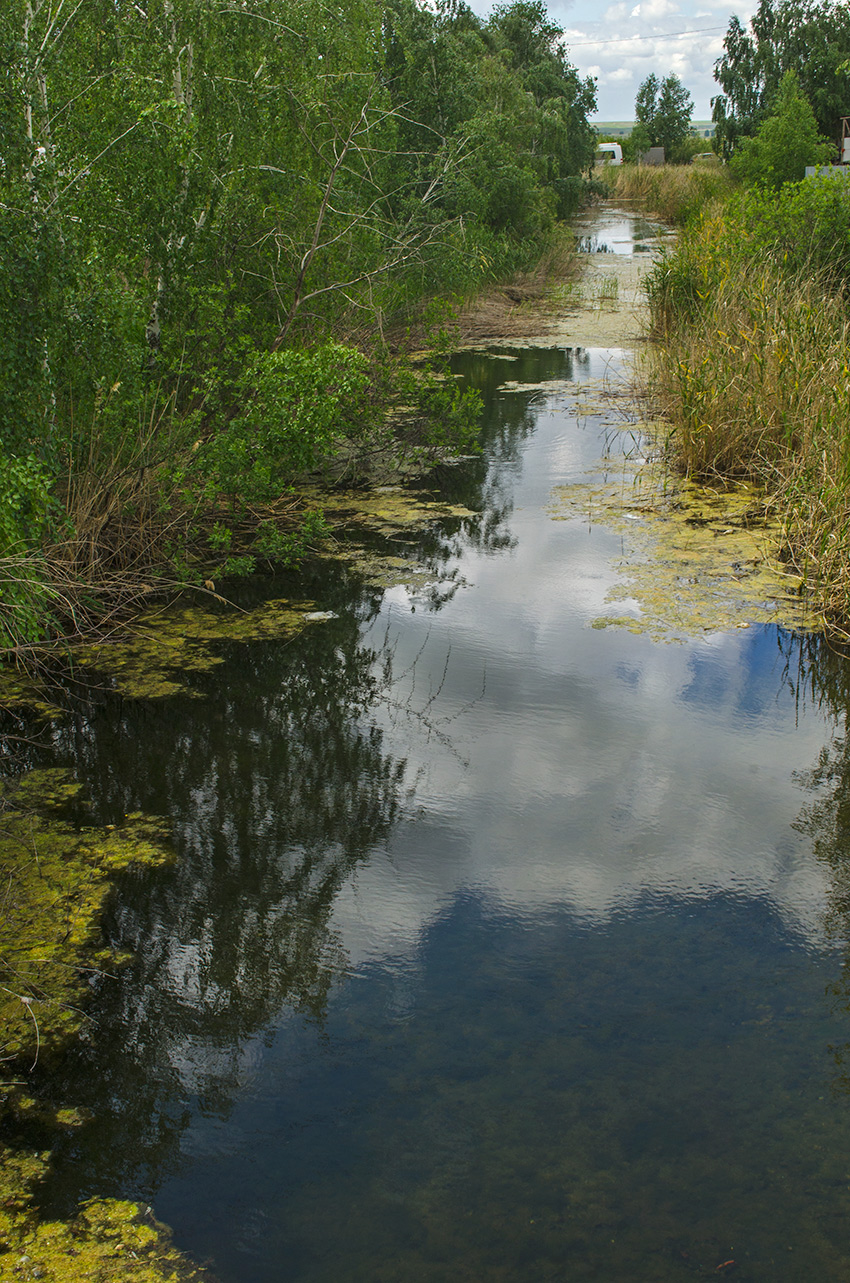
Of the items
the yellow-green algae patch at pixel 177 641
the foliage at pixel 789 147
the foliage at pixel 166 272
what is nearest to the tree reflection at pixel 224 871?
the yellow-green algae patch at pixel 177 641

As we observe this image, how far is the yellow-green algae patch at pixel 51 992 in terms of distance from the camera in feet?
6.74

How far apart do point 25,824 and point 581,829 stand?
1.90 meters

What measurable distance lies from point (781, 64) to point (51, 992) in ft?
131

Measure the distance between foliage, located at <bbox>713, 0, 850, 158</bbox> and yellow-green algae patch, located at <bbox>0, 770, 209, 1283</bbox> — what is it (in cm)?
3057

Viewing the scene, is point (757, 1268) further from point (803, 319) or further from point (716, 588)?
point (803, 319)

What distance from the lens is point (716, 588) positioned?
5.46 m

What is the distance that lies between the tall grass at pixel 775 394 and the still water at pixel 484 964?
2.97ft

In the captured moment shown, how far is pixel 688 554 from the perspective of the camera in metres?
5.91

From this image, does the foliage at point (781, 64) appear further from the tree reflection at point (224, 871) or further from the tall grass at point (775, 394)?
the tree reflection at point (224, 871)

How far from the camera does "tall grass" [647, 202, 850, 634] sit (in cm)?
540

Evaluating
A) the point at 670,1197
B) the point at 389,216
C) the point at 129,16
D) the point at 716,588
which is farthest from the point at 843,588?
the point at 389,216

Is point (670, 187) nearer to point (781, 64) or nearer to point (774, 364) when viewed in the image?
point (781, 64)

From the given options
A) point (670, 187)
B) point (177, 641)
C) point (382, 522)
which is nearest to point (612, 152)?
point (670, 187)

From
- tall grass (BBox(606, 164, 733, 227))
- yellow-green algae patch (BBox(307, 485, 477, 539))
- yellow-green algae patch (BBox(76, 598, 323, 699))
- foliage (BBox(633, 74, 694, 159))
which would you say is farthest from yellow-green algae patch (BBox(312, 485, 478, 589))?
A: foliage (BBox(633, 74, 694, 159))
